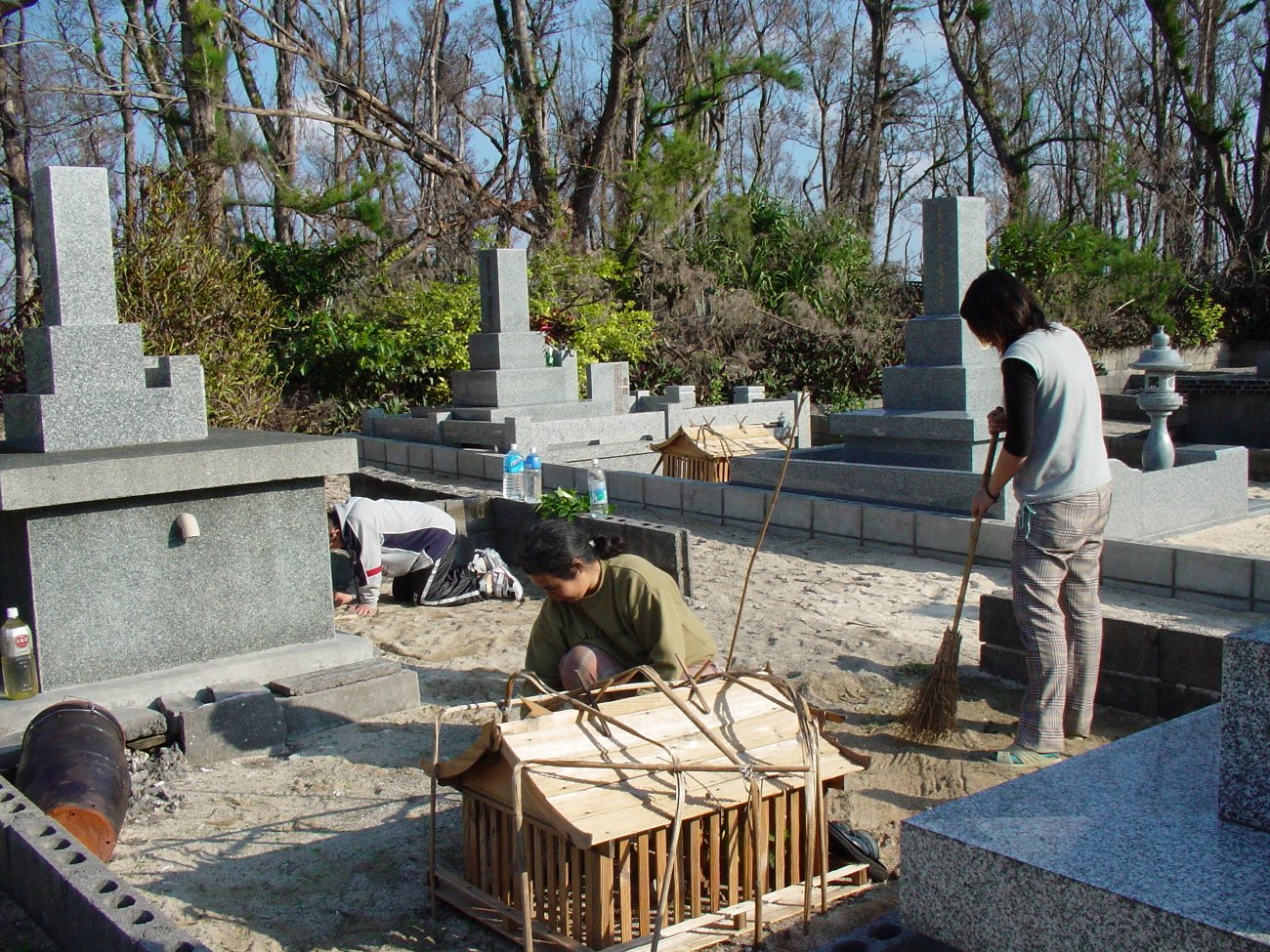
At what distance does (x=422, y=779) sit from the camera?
14.3 feet

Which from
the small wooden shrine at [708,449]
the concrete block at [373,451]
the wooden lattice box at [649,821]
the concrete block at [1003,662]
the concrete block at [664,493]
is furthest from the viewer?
the concrete block at [373,451]

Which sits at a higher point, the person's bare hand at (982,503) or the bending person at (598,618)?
the person's bare hand at (982,503)

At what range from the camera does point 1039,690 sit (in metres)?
4.08

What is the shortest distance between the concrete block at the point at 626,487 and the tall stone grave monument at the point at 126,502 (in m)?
4.44

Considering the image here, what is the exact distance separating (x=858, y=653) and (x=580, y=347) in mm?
12053

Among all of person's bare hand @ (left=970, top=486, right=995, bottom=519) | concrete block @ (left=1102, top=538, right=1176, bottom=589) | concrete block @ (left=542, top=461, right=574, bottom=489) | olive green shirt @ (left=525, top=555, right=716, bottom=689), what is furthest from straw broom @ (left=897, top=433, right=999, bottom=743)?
concrete block @ (left=542, top=461, right=574, bottom=489)

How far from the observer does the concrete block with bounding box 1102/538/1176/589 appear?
6527 millimetres

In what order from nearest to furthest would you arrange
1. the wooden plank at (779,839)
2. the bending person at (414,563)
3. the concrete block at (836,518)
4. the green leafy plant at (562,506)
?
the wooden plank at (779,839) → the bending person at (414,563) → the green leafy plant at (562,506) → the concrete block at (836,518)

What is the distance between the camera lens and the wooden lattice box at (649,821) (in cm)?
285

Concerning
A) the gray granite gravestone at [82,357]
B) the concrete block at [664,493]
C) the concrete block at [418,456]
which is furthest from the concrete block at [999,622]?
the concrete block at [418,456]

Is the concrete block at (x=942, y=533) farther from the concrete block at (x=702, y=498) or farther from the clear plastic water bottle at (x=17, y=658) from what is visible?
the clear plastic water bottle at (x=17, y=658)

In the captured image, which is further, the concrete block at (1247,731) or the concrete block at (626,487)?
the concrete block at (626,487)

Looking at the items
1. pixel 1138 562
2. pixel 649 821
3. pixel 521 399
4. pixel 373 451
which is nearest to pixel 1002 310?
pixel 649 821

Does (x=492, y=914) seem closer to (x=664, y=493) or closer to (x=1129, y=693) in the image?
(x=1129, y=693)
